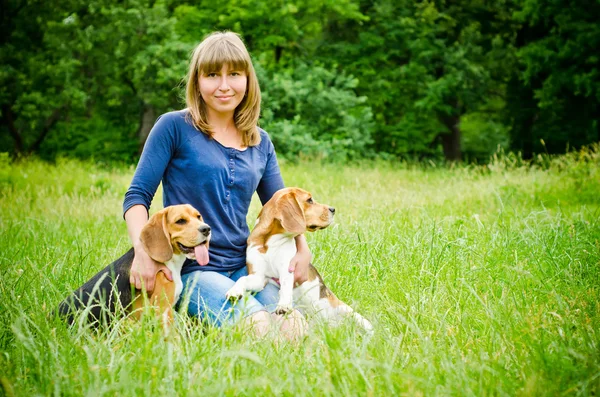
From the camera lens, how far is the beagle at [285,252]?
3822 millimetres

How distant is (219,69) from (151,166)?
822 millimetres

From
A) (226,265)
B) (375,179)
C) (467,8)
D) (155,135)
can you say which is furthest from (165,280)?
(467,8)

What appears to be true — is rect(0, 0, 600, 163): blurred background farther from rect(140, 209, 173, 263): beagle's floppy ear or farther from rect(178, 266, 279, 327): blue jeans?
rect(140, 209, 173, 263): beagle's floppy ear

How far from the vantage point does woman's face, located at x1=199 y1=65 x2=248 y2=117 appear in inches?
158

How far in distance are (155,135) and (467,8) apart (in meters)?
22.9

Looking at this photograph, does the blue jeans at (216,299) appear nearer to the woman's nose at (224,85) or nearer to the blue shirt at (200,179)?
the blue shirt at (200,179)

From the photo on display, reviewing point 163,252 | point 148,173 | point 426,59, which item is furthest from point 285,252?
point 426,59

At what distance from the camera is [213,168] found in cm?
395

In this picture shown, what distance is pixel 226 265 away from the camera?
4.03 meters

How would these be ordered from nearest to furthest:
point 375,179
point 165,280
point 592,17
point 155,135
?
point 165,280
point 155,135
point 375,179
point 592,17

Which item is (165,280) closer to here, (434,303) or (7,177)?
(434,303)

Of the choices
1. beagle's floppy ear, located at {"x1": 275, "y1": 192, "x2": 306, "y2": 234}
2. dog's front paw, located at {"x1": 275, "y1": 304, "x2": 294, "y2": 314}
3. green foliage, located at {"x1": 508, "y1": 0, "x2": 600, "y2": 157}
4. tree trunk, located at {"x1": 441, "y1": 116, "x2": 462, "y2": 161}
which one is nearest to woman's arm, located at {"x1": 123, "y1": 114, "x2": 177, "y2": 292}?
beagle's floppy ear, located at {"x1": 275, "y1": 192, "x2": 306, "y2": 234}

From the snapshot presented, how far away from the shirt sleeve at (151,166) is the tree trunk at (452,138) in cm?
2303

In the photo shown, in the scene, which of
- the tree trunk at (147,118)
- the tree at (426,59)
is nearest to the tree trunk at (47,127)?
the tree trunk at (147,118)
